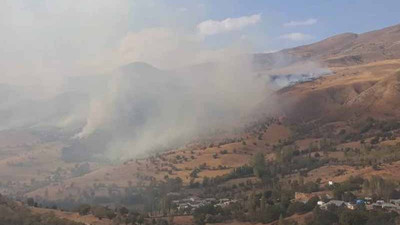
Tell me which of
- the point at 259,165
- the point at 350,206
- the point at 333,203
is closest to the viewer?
the point at 350,206

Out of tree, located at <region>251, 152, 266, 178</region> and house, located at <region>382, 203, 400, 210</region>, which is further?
tree, located at <region>251, 152, 266, 178</region>

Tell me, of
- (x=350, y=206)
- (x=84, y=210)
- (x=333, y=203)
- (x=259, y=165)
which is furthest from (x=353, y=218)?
(x=259, y=165)

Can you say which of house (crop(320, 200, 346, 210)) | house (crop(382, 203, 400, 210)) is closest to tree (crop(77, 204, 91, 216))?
house (crop(320, 200, 346, 210))

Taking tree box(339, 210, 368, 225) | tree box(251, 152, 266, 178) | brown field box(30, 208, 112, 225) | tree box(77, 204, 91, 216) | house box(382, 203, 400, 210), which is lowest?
house box(382, 203, 400, 210)

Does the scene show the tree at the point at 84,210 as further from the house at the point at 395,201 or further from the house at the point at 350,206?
the house at the point at 395,201

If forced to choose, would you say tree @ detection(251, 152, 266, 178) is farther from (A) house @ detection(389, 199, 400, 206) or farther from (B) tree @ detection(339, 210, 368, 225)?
(B) tree @ detection(339, 210, 368, 225)

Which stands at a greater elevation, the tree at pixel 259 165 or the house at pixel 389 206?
the tree at pixel 259 165

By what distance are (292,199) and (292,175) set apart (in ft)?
107

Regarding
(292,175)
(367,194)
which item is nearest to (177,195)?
(292,175)

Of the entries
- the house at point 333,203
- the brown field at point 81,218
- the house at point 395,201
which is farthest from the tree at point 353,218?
the brown field at point 81,218

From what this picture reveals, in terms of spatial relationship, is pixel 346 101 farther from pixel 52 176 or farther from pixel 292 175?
pixel 52 176

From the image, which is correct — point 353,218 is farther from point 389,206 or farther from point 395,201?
point 395,201

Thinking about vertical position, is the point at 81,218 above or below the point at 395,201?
above

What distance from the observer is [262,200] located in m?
83.1
